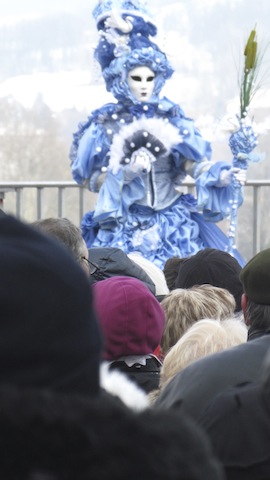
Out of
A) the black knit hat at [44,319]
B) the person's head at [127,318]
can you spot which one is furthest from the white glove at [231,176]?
the black knit hat at [44,319]

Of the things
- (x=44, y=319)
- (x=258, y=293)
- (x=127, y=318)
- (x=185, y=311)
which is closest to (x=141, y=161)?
(x=185, y=311)

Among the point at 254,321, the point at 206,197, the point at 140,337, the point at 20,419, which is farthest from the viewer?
the point at 206,197

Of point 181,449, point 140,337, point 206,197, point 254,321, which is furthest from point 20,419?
point 206,197

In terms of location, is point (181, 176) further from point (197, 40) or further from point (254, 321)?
point (254, 321)

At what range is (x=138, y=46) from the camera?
7012 millimetres

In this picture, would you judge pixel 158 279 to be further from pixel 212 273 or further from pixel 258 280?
pixel 258 280

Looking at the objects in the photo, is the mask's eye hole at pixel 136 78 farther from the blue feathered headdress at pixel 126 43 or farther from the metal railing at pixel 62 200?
the metal railing at pixel 62 200

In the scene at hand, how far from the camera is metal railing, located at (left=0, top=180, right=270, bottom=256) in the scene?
7457 millimetres

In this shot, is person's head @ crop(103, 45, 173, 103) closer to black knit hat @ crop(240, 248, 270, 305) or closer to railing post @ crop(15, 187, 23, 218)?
railing post @ crop(15, 187, 23, 218)

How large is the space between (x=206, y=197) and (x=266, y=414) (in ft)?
17.5

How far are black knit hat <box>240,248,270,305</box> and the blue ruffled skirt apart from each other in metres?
4.55

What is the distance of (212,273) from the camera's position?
149 inches

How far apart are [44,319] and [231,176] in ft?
19.1

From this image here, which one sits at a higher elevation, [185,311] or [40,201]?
[185,311]
